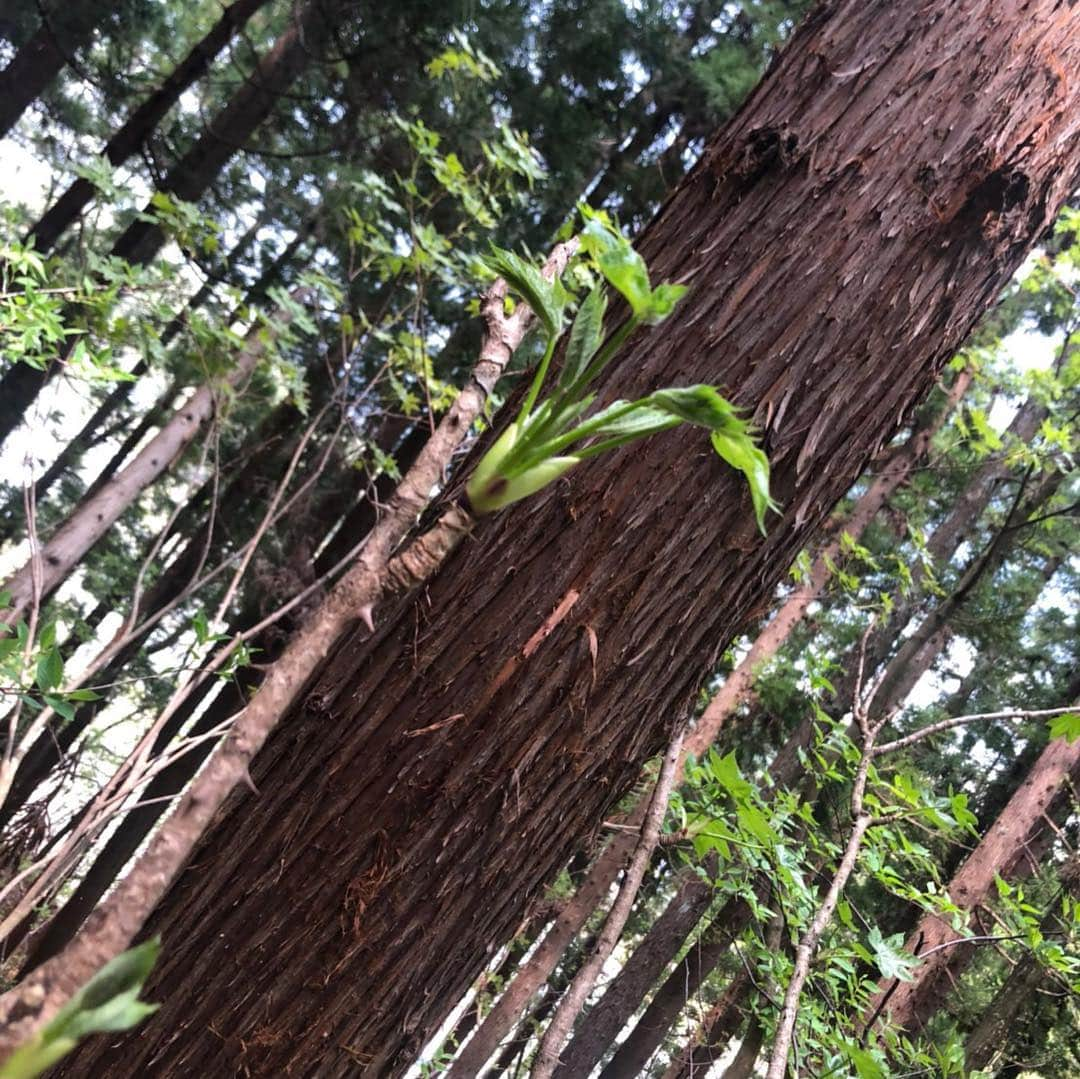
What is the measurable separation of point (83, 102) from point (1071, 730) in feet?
35.2

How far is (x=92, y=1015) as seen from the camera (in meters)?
0.30

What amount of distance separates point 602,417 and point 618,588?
1.80ft

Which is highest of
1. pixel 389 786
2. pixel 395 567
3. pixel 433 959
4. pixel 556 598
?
pixel 556 598

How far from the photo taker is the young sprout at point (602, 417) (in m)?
0.58

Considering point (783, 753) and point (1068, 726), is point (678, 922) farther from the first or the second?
point (1068, 726)

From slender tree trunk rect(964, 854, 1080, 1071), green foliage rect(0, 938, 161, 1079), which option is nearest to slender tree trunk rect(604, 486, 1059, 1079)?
slender tree trunk rect(964, 854, 1080, 1071)

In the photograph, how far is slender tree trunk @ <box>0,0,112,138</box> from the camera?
6.21 meters

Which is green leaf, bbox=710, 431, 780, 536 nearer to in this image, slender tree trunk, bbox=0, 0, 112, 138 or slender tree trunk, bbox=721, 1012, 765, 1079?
slender tree trunk, bbox=721, 1012, 765, 1079

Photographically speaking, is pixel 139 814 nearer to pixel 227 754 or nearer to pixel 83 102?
pixel 83 102

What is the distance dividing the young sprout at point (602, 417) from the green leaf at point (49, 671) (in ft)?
4.32

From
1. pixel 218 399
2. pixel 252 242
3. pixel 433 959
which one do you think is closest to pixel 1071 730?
pixel 433 959

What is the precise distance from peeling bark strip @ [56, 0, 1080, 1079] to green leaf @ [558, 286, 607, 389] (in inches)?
18.1

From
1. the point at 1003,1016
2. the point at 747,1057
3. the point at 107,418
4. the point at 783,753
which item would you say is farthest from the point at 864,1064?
the point at 107,418

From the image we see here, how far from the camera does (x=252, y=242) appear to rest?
8.03m
